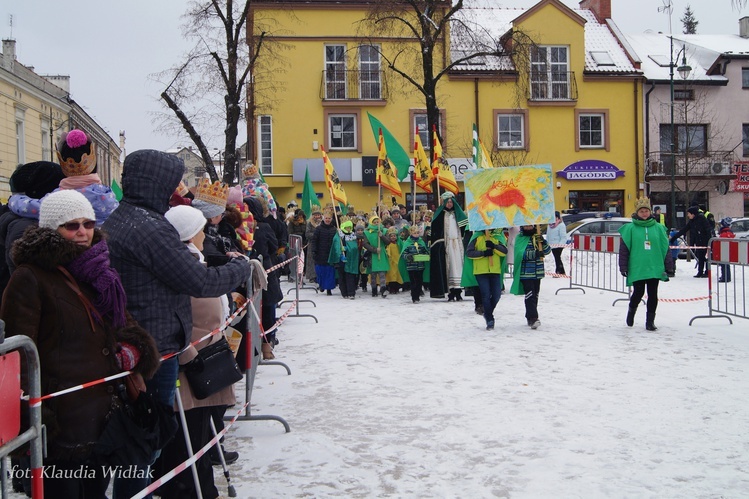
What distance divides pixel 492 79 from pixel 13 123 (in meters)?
22.5

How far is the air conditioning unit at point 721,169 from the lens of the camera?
40844mm

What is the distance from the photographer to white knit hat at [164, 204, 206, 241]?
Answer: 4.37 meters

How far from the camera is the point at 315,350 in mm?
10117

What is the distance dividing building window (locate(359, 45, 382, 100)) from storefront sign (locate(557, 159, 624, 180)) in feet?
32.3

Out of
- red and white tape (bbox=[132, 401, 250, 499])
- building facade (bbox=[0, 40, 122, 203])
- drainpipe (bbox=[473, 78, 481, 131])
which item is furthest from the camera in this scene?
drainpipe (bbox=[473, 78, 481, 131])

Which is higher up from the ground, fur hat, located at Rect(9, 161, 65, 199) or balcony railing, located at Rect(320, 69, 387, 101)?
balcony railing, located at Rect(320, 69, 387, 101)

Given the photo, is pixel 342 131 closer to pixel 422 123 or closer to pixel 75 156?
pixel 422 123

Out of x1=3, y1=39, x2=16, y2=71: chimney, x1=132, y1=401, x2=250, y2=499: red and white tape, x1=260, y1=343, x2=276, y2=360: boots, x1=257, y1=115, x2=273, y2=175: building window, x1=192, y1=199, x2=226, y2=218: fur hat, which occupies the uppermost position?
x1=3, y1=39, x2=16, y2=71: chimney

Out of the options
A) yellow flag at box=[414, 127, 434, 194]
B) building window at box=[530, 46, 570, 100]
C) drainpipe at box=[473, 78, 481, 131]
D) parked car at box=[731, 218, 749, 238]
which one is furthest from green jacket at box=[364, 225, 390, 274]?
building window at box=[530, 46, 570, 100]

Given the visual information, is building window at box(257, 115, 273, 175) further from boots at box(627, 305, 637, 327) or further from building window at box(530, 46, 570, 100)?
boots at box(627, 305, 637, 327)

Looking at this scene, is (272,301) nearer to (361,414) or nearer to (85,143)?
(361,414)

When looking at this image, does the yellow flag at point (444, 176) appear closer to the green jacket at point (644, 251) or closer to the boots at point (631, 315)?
the green jacket at point (644, 251)

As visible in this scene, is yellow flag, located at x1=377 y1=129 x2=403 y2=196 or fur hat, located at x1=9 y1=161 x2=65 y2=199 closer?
fur hat, located at x1=9 y1=161 x2=65 y2=199

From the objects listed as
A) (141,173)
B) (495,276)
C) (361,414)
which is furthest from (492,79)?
(141,173)
